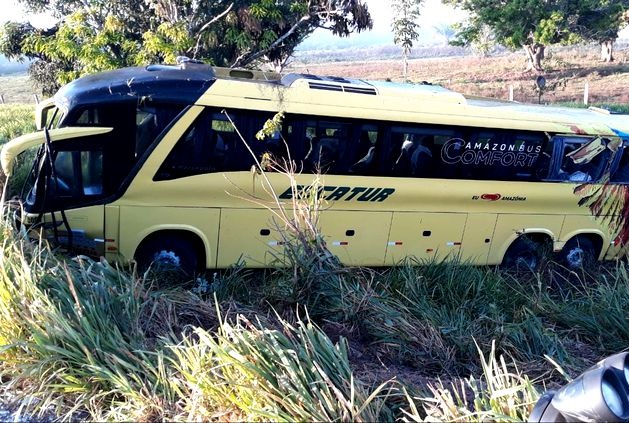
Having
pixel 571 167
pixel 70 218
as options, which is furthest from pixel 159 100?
pixel 571 167

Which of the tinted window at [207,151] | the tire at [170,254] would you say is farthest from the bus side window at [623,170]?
the tire at [170,254]

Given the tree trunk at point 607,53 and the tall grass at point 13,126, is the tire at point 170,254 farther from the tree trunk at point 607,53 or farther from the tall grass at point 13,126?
the tree trunk at point 607,53

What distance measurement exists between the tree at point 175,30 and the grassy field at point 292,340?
8839 millimetres

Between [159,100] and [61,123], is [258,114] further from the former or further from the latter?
[61,123]

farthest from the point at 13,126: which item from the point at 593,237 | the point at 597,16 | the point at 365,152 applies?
the point at 597,16

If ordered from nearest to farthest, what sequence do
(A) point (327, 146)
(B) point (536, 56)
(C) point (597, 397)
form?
(C) point (597, 397) < (A) point (327, 146) < (B) point (536, 56)

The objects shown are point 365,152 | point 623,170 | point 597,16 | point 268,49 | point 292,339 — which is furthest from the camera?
point 597,16

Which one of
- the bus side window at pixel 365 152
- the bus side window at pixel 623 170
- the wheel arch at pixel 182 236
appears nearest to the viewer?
the wheel arch at pixel 182 236

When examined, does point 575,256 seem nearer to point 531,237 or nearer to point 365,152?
point 531,237

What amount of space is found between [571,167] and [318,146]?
415cm

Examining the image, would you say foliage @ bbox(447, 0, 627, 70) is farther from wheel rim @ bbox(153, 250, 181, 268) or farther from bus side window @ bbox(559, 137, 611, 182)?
wheel rim @ bbox(153, 250, 181, 268)

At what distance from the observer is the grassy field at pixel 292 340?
366 centimetres

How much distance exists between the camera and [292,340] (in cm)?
424

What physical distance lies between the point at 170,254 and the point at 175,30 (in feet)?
26.9
